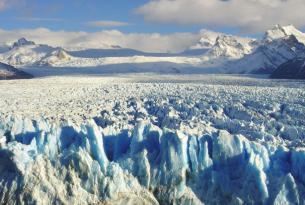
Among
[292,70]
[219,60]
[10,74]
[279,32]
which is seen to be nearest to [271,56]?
[219,60]

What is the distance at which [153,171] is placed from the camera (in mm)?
14250

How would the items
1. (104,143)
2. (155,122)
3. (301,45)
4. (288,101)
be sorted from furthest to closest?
(301,45) → (288,101) → (155,122) → (104,143)

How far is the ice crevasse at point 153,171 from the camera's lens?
1373 centimetres

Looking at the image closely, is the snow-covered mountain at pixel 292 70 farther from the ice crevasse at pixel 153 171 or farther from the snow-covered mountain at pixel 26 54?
the snow-covered mountain at pixel 26 54

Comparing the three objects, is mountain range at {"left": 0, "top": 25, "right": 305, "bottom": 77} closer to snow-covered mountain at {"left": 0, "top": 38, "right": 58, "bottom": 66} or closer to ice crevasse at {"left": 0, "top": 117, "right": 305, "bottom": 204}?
snow-covered mountain at {"left": 0, "top": 38, "right": 58, "bottom": 66}

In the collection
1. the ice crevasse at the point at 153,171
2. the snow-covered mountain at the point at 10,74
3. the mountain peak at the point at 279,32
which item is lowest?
the snow-covered mountain at the point at 10,74

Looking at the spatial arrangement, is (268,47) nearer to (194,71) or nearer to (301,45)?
(301,45)

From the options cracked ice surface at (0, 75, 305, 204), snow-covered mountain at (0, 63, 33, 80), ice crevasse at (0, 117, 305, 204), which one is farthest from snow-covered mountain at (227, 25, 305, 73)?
ice crevasse at (0, 117, 305, 204)

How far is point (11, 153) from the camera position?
1416 centimetres

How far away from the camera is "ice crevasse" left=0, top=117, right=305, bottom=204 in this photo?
1373cm

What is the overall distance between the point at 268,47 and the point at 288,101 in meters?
61.6

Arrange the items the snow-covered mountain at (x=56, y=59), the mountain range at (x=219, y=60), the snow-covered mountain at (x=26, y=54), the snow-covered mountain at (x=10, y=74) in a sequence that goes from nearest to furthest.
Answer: the snow-covered mountain at (x=10, y=74)
the mountain range at (x=219, y=60)
the snow-covered mountain at (x=56, y=59)
the snow-covered mountain at (x=26, y=54)

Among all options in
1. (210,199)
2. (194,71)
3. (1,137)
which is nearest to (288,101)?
(210,199)

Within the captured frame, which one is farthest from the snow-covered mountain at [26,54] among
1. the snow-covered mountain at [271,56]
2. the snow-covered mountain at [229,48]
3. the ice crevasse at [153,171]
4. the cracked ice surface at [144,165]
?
the ice crevasse at [153,171]
